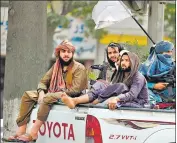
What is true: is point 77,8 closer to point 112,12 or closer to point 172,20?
point 172,20

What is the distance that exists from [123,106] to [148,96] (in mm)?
440

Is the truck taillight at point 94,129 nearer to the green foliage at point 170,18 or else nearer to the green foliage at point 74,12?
the green foliage at point 74,12

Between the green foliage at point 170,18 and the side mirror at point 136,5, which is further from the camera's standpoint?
the green foliage at point 170,18

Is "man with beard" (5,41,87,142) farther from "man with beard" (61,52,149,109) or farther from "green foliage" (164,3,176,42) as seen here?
"green foliage" (164,3,176,42)

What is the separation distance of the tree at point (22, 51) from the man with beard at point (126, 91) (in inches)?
143

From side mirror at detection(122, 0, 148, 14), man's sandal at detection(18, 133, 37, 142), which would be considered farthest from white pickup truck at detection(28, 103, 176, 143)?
side mirror at detection(122, 0, 148, 14)

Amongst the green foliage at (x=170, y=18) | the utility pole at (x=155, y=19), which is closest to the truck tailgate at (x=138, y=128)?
the utility pole at (x=155, y=19)

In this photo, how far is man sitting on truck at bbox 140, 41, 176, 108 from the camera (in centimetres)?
759

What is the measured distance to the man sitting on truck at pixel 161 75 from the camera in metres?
7.59

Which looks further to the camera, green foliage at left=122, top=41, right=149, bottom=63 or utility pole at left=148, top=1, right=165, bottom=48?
utility pole at left=148, top=1, right=165, bottom=48

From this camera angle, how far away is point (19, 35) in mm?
11086

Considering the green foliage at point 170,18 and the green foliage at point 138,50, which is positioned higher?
the green foliage at point 170,18

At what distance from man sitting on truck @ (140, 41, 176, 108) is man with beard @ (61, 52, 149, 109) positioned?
0.18 m

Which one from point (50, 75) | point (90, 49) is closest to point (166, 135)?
point (50, 75)
